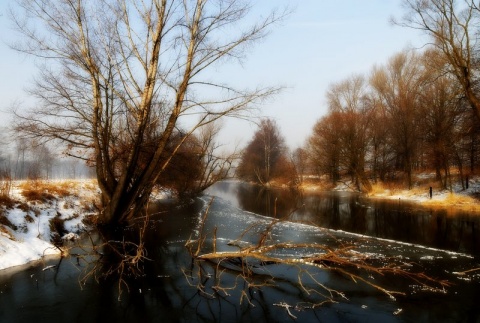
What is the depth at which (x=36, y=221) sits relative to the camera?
9438 millimetres

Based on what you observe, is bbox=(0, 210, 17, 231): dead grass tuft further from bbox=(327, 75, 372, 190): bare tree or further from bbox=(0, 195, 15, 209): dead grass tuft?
bbox=(327, 75, 372, 190): bare tree

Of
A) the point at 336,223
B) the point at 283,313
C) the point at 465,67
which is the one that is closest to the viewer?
the point at 283,313

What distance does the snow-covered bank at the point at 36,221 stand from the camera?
7.61 metres

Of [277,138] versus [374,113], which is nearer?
[374,113]

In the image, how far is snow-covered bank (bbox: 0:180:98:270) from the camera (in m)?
7.61

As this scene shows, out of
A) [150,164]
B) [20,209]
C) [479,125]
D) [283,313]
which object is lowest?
[283,313]

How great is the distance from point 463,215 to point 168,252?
47.5ft

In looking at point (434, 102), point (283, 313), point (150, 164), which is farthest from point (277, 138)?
point (283, 313)

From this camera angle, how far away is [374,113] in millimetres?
35188

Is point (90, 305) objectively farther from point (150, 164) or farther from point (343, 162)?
point (343, 162)

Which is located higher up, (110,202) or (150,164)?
(150,164)

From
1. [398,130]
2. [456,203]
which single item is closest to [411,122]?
[398,130]

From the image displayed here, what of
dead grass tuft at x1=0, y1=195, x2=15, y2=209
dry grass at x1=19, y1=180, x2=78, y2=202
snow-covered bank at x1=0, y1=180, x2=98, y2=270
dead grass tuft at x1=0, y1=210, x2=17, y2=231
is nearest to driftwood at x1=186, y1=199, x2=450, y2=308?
snow-covered bank at x1=0, y1=180, x2=98, y2=270

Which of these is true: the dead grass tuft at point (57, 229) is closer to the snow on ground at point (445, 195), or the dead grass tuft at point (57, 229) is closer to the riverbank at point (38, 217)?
the riverbank at point (38, 217)
